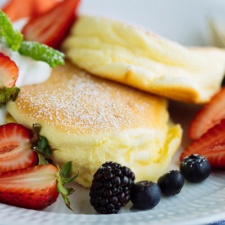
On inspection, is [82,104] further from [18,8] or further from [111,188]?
[18,8]

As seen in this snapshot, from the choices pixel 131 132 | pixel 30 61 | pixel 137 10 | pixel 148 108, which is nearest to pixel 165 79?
pixel 148 108

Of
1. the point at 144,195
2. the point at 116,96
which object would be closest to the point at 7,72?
the point at 116,96

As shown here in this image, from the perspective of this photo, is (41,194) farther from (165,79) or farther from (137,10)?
(137,10)

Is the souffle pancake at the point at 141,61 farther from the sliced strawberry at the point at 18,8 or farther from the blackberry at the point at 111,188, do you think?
the sliced strawberry at the point at 18,8

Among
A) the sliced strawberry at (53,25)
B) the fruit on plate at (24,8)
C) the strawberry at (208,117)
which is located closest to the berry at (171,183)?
the strawberry at (208,117)

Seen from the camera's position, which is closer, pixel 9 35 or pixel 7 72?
pixel 7 72

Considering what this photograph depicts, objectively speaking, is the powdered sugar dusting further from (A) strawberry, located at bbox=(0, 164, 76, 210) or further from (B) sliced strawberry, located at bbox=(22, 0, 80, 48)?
(B) sliced strawberry, located at bbox=(22, 0, 80, 48)
